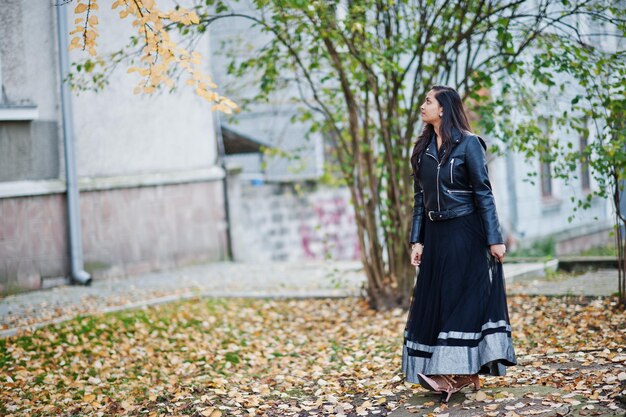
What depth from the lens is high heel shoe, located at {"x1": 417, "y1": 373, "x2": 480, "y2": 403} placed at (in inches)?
201

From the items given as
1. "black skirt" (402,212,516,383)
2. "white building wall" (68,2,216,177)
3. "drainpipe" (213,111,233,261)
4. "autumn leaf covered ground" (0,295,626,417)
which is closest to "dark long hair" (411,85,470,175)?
"black skirt" (402,212,516,383)

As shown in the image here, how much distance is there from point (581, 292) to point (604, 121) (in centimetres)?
208

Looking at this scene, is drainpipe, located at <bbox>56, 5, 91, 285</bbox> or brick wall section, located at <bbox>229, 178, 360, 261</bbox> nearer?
drainpipe, located at <bbox>56, 5, 91, 285</bbox>

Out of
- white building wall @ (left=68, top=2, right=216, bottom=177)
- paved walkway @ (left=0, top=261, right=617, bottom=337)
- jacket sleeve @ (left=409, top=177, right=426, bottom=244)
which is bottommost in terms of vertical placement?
paved walkway @ (left=0, top=261, right=617, bottom=337)

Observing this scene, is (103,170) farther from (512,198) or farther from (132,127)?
(512,198)

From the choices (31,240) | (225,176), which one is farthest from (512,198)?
(31,240)

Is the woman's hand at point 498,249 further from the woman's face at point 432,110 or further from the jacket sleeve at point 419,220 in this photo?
the woman's face at point 432,110

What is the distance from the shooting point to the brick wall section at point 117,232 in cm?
1081

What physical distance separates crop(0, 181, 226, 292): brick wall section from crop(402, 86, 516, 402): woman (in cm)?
725

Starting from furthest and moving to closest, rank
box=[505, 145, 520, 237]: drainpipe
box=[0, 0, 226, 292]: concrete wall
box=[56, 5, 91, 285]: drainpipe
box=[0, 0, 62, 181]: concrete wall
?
box=[505, 145, 520, 237]: drainpipe → box=[56, 5, 91, 285]: drainpipe → box=[0, 0, 226, 292]: concrete wall → box=[0, 0, 62, 181]: concrete wall

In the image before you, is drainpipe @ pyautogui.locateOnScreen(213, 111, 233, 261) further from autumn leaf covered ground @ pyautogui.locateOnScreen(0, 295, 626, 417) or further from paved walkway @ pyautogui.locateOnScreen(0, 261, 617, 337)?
autumn leaf covered ground @ pyautogui.locateOnScreen(0, 295, 626, 417)

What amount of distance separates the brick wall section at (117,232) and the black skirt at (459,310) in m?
7.25

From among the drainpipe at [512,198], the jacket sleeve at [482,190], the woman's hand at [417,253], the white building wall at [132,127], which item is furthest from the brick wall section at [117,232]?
the jacket sleeve at [482,190]

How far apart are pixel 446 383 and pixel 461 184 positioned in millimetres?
1309
